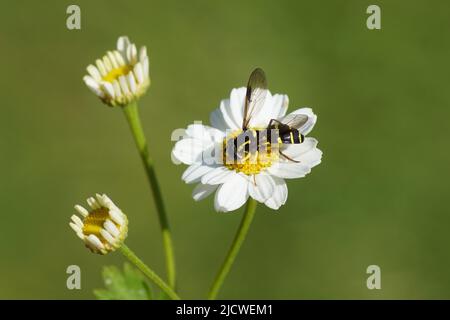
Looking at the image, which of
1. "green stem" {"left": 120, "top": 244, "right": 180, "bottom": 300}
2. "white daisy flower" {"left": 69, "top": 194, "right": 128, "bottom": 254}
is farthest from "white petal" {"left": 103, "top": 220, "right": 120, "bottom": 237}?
"green stem" {"left": 120, "top": 244, "right": 180, "bottom": 300}

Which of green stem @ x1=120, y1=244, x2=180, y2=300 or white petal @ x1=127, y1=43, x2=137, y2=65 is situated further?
white petal @ x1=127, y1=43, x2=137, y2=65

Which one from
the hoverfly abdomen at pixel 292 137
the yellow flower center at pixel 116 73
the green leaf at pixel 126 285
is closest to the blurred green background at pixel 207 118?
the green leaf at pixel 126 285

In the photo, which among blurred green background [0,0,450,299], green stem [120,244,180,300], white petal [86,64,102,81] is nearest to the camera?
green stem [120,244,180,300]

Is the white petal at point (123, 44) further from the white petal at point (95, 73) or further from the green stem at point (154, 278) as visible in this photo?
the green stem at point (154, 278)

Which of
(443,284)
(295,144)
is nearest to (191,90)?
(443,284)

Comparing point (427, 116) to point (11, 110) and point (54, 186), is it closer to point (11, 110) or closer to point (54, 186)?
point (54, 186)

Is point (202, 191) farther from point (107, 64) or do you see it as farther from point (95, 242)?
point (107, 64)

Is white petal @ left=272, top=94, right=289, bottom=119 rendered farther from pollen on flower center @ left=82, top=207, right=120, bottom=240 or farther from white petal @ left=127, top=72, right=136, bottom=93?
pollen on flower center @ left=82, top=207, right=120, bottom=240
